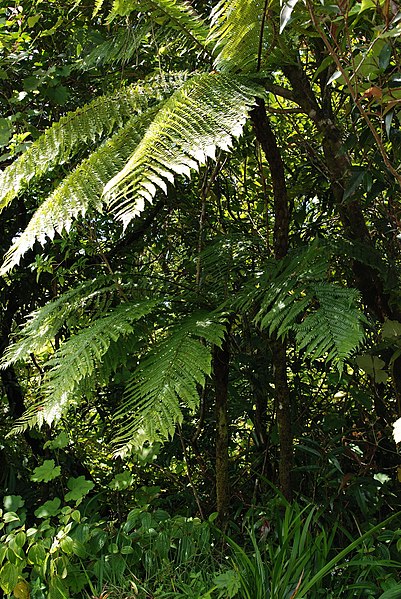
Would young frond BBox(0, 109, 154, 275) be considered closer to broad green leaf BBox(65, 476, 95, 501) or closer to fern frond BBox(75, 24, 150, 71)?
fern frond BBox(75, 24, 150, 71)

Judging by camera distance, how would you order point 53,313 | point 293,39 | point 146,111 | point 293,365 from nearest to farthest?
point 146,111 < point 293,39 < point 53,313 < point 293,365

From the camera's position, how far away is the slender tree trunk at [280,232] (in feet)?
5.43

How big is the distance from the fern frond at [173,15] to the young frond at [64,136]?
0.18 meters

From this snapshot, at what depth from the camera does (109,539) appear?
2.05 meters

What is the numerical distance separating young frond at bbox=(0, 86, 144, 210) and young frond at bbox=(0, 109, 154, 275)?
17 cm

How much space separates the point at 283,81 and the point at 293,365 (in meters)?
1.11

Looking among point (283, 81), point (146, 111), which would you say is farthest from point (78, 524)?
point (283, 81)

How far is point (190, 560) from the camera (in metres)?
1.97

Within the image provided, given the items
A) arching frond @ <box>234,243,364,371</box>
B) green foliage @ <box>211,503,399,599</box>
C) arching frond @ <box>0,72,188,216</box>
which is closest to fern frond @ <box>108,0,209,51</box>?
arching frond @ <box>0,72,188,216</box>

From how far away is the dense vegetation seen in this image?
4.44 ft

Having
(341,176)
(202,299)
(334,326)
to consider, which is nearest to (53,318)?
(202,299)

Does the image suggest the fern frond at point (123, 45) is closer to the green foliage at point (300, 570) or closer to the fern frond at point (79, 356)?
the fern frond at point (79, 356)

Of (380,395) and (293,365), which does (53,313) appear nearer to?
(293,365)

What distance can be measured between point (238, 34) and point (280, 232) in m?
0.58
